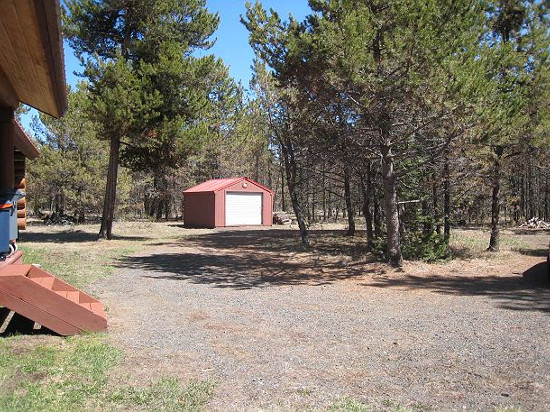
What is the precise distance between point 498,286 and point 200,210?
23.3 m

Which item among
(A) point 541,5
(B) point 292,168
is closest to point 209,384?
(B) point 292,168

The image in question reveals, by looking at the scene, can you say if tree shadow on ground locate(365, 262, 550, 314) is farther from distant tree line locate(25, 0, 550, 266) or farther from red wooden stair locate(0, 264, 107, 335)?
red wooden stair locate(0, 264, 107, 335)

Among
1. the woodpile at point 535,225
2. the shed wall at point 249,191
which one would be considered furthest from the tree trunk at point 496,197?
the shed wall at point 249,191

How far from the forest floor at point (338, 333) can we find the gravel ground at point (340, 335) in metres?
0.02

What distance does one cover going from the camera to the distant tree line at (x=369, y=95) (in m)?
9.20

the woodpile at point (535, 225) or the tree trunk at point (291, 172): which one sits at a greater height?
the tree trunk at point (291, 172)

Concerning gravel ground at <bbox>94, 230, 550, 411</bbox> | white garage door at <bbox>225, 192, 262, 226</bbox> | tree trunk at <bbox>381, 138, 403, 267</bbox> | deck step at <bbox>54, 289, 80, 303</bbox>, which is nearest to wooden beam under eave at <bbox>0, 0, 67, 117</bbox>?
deck step at <bbox>54, 289, 80, 303</bbox>

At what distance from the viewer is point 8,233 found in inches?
226

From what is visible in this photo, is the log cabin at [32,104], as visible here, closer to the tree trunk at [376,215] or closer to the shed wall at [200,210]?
the tree trunk at [376,215]

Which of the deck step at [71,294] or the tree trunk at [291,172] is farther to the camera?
the tree trunk at [291,172]

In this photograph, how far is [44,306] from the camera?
5.18 meters

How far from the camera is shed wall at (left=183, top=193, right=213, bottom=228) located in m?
29.5

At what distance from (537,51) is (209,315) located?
13.2 meters

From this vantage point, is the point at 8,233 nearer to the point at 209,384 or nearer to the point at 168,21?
the point at 209,384
